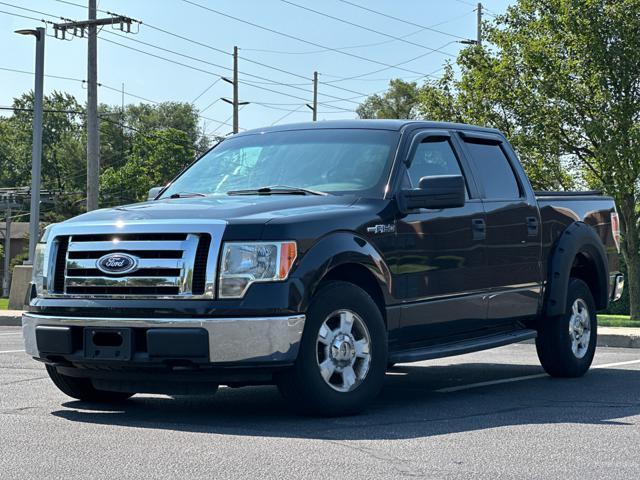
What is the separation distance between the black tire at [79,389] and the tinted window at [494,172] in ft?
10.7

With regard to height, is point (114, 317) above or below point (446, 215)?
below

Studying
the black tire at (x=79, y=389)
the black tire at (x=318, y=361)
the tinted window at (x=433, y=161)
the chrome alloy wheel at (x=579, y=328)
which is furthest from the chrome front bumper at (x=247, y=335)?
the chrome alloy wheel at (x=579, y=328)

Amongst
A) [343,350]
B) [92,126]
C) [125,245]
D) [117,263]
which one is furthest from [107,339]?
[92,126]

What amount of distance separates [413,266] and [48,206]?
99437 mm

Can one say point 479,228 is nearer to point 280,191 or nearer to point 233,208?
point 280,191

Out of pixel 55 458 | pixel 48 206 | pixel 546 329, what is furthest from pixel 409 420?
pixel 48 206

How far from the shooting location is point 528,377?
10.6m

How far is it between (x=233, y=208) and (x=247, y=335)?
889 millimetres

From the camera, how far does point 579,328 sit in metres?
10.6

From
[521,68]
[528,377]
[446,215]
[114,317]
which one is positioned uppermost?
[521,68]

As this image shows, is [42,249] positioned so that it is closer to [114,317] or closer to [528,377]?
[114,317]

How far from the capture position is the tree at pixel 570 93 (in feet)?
113

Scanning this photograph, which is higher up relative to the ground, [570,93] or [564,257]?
[570,93]

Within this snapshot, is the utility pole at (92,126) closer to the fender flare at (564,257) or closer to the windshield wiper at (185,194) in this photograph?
the fender flare at (564,257)
